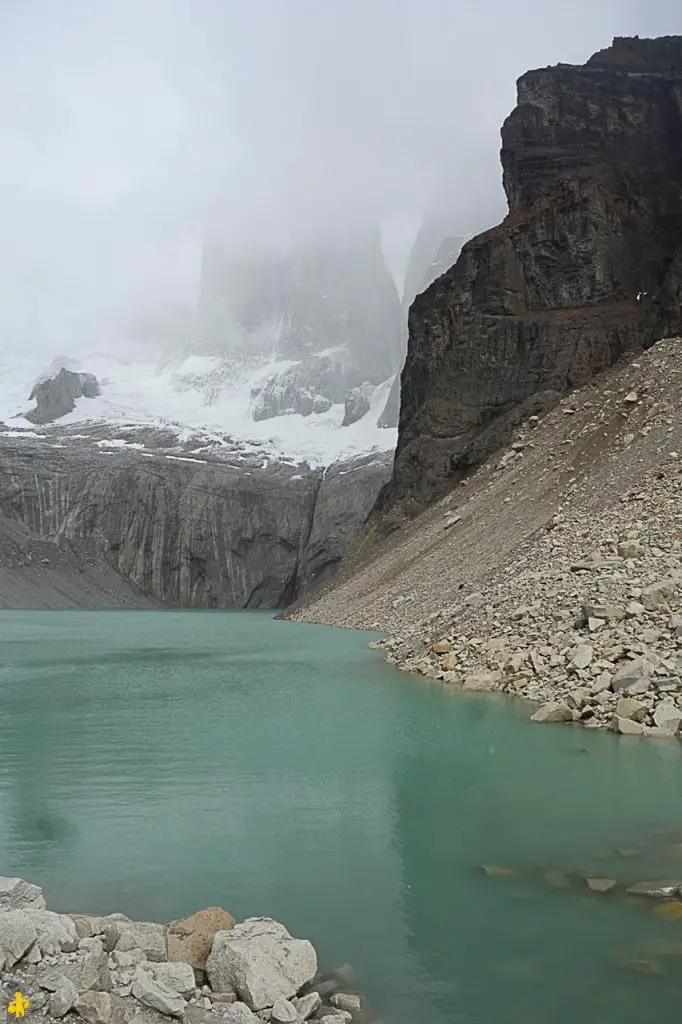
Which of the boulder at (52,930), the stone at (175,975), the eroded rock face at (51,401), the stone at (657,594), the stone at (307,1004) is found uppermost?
A: the eroded rock face at (51,401)

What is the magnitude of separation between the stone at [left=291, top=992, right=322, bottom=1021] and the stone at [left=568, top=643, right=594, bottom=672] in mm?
12655

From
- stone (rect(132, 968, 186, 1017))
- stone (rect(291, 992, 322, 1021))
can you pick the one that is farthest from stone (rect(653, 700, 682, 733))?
stone (rect(132, 968, 186, 1017))

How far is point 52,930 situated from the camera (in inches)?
242

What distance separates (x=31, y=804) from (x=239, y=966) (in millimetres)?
6373

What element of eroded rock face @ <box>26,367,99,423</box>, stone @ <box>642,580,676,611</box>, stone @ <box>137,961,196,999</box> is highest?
eroded rock face @ <box>26,367,99,423</box>

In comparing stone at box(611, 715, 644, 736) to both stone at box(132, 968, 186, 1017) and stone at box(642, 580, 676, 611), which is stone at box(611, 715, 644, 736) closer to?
stone at box(642, 580, 676, 611)

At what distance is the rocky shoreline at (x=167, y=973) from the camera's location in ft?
18.0

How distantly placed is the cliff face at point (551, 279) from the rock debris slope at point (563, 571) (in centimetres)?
491

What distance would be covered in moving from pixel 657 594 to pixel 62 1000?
1658 cm

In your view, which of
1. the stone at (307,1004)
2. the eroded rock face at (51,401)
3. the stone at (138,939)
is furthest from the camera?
the eroded rock face at (51,401)

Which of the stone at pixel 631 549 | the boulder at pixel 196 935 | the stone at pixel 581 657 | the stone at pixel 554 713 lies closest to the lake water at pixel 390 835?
the stone at pixel 554 713

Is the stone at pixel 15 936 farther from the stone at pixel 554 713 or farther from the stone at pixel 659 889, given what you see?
the stone at pixel 554 713

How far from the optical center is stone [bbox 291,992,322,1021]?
5.60 meters

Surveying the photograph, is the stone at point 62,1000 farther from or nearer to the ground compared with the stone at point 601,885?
farther from the ground
